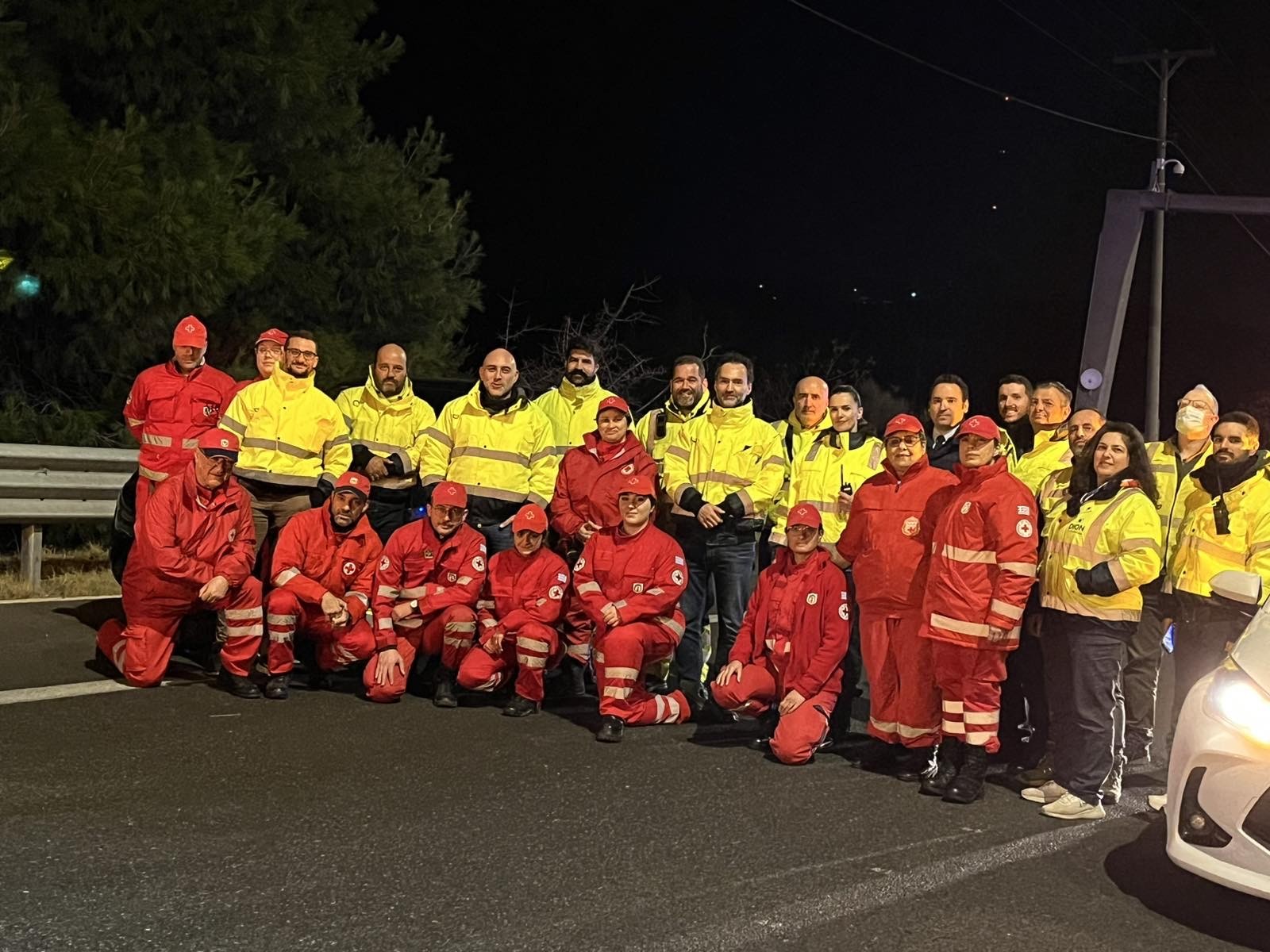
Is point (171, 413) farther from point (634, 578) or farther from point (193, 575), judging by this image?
point (634, 578)

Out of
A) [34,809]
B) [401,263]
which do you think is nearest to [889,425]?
[34,809]

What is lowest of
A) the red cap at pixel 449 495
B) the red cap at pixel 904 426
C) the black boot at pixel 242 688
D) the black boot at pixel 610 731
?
the black boot at pixel 242 688

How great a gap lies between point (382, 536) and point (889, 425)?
11.7 feet

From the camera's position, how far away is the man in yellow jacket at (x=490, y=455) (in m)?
8.24

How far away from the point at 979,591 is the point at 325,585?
12.3 ft

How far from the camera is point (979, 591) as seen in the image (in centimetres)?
614

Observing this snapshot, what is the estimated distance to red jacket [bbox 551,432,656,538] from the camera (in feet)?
25.9

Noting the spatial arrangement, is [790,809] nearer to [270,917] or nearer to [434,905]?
[434,905]

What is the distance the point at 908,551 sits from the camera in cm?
664

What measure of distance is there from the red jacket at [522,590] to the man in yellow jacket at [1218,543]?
334 cm

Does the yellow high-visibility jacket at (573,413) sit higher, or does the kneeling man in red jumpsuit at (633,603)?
the yellow high-visibility jacket at (573,413)

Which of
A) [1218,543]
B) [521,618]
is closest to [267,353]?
[521,618]

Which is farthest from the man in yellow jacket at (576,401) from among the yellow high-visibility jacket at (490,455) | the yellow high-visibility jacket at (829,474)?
the yellow high-visibility jacket at (829,474)

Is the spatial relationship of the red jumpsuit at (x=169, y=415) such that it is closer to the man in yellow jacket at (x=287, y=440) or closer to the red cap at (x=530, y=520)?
the man in yellow jacket at (x=287, y=440)
